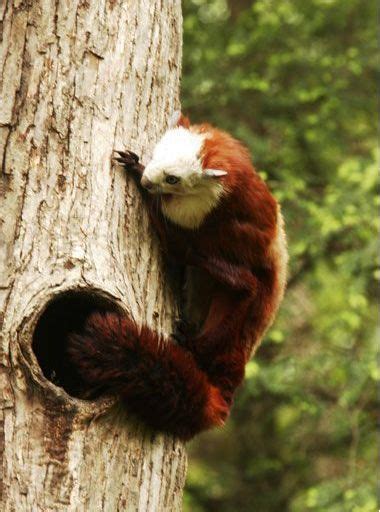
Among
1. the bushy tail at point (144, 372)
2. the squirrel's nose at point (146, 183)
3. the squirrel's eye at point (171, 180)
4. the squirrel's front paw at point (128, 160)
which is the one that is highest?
the squirrel's front paw at point (128, 160)

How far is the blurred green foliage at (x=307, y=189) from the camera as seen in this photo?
20.0 feet

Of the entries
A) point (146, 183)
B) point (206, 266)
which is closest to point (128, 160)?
point (146, 183)

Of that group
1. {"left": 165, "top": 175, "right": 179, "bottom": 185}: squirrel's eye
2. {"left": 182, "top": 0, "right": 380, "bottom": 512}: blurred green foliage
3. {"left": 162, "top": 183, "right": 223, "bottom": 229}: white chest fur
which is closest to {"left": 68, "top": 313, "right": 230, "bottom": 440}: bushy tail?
{"left": 162, "top": 183, "right": 223, "bottom": 229}: white chest fur

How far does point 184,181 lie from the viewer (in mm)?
3539

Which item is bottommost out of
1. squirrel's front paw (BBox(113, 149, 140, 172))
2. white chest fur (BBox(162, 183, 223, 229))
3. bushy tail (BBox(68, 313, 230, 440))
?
bushy tail (BBox(68, 313, 230, 440))

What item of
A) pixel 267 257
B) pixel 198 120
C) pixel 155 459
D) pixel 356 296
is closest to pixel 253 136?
pixel 198 120

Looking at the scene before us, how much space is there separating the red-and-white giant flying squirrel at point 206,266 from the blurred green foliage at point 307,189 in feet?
6.68

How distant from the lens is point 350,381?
6.05 metres

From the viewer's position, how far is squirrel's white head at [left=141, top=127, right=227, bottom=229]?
339 cm

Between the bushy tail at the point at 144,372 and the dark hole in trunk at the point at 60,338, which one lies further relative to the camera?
the dark hole in trunk at the point at 60,338

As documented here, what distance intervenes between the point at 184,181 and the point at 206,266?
42cm

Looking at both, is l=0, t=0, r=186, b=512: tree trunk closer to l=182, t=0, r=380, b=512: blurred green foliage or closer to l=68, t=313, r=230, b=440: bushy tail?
l=68, t=313, r=230, b=440: bushy tail

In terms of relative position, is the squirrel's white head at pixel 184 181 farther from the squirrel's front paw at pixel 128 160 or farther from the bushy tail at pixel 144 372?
the bushy tail at pixel 144 372

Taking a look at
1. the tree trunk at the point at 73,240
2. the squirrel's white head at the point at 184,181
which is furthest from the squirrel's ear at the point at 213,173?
the tree trunk at the point at 73,240
